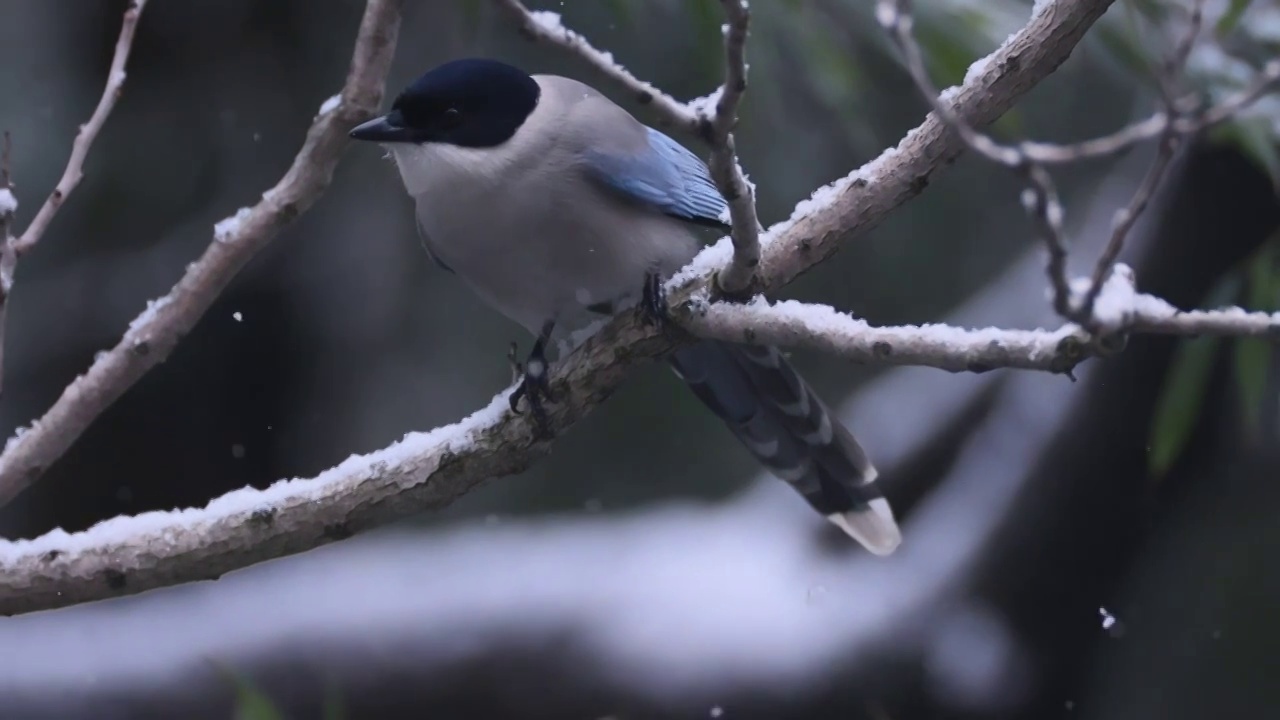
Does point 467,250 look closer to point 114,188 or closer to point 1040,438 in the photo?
point 1040,438

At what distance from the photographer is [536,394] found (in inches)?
59.9

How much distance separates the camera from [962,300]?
3631mm

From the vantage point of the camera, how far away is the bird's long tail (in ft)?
6.15

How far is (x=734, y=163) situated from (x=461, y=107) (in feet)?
2.07

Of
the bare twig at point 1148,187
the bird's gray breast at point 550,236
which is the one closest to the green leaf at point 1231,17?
the bird's gray breast at point 550,236

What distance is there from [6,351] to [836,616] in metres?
2.05

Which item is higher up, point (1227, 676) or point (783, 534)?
point (783, 534)

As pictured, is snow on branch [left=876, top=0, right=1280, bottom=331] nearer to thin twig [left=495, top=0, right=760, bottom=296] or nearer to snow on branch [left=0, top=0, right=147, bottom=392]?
thin twig [left=495, top=0, right=760, bottom=296]

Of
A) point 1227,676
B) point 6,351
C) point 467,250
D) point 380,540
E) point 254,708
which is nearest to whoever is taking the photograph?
point 467,250

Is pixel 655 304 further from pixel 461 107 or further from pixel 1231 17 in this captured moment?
pixel 1231 17

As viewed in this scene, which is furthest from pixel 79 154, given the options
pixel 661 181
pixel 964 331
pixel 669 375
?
pixel 669 375

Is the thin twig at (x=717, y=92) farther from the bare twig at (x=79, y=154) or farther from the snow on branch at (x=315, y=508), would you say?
the bare twig at (x=79, y=154)

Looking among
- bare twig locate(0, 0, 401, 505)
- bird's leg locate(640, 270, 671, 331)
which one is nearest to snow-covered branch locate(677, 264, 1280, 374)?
bird's leg locate(640, 270, 671, 331)

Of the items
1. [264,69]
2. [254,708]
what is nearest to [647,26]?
[264,69]
